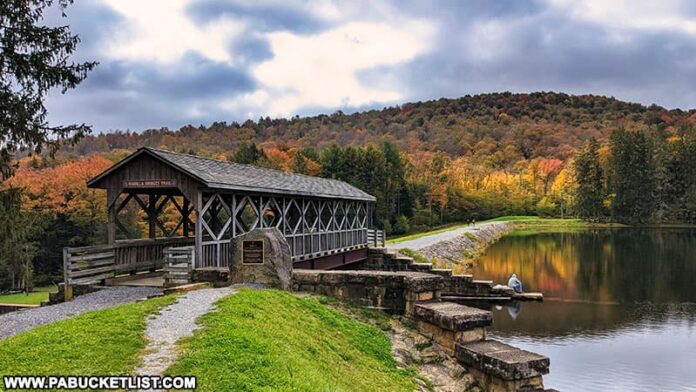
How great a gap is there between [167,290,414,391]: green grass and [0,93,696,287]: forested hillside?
9.87m

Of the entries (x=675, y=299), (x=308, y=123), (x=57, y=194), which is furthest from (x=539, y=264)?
(x=308, y=123)

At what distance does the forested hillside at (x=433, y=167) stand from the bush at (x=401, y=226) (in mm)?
156

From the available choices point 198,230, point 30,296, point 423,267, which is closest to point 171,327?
point 198,230

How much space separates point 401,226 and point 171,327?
Result: 183 ft

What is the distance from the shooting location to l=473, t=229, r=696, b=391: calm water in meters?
12.1

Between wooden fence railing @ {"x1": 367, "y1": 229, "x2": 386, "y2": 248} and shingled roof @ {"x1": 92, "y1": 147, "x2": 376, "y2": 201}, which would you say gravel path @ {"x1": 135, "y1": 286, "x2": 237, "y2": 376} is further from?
wooden fence railing @ {"x1": 367, "y1": 229, "x2": 386, "y2": 248}

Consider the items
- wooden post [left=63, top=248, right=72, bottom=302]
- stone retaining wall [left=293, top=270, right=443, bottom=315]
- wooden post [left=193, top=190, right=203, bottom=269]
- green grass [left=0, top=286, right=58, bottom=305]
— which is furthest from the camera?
green grass [left=0, top=286, right=58, bottom=305]

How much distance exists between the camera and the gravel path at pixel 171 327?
18.9 ft

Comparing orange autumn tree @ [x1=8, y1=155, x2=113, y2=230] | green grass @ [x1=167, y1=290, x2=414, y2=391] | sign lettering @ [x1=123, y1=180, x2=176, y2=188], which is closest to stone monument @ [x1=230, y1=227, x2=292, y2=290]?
green grass @ [x1=167, y1=290, x2=414, y2=391]

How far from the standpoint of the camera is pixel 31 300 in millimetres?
27438

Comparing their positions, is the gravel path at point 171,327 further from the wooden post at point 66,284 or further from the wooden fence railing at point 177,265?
the wooden post at point 66,284

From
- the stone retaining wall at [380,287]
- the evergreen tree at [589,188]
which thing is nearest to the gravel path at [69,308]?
the stone retaining wall at [380,287]

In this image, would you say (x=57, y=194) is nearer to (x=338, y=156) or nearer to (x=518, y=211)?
(x=338, y=156)

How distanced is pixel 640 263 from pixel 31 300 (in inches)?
1335
